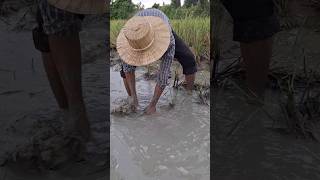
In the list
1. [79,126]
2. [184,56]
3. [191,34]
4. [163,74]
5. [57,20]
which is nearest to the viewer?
[57,20]

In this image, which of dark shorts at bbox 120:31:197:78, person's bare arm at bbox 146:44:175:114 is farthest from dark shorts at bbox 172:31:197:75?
person's bare arm at bbox 146:44:175:114

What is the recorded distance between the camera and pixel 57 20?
1.01 m

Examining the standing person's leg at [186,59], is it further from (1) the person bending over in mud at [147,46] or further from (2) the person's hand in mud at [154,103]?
(2) the person's hand in mud at [154,103]

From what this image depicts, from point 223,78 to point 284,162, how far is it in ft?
0.99

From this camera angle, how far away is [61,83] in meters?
1.07

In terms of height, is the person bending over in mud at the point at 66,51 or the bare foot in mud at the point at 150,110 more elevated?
the person bending over in mud at the point at 66,51

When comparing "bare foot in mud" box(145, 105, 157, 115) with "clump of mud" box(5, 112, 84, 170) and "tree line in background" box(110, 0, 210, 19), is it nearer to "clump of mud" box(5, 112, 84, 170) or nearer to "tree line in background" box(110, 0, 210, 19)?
"tree line in background" box(110, 0, 210, 19)

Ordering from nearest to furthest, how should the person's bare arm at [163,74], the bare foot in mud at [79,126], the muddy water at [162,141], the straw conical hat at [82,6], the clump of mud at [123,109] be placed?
the straw conical hat at [82,6] < the bare foot in mud at [79,126] < the muddy water at [162,141] < the clump of mud at [123,109] < the person's bare arm at [163,74]

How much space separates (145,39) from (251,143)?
53.6 inches

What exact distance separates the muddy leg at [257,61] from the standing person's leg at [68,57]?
0.39m

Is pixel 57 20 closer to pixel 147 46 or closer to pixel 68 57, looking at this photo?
pixel 68 57

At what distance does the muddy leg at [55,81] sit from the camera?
3.46 feet

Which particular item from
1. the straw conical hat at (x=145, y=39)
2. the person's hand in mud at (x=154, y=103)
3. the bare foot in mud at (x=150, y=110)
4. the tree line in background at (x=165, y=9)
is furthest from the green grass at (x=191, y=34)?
the bare foot in mud at (x=150, y=110)

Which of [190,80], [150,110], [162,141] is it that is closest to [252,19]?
[162,141]
